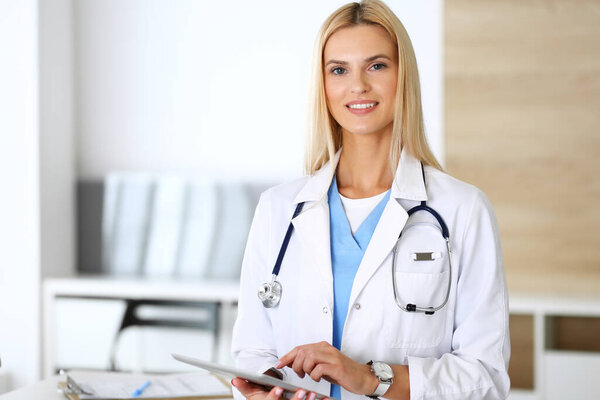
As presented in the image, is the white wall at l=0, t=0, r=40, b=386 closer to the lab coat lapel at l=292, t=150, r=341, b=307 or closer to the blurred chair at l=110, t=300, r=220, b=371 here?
the blurred chair at l=110, t=300, r=220, b=371

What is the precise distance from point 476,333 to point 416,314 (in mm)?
144

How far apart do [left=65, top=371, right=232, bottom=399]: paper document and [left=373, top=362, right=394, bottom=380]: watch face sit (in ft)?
2.46

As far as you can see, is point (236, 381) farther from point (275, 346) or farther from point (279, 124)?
point (279, 124)

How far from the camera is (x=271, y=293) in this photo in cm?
182

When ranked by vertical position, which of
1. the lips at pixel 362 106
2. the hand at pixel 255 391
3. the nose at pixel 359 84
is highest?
the nose at pixel 359 84

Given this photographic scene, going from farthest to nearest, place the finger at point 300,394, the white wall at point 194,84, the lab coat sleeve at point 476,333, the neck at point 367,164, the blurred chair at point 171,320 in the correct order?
the white wall at point 194,84, the blurred chair at point 171,320, the neck at point 367,164, the lab coat sleeve at point 476,333, the finger at point 300,394

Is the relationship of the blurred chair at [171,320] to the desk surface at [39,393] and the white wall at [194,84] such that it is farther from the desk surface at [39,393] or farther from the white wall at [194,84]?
the desk surface at [39,393]

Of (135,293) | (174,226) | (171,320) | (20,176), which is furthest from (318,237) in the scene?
(20,176)

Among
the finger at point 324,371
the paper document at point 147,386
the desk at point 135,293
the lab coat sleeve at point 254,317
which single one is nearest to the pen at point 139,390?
the paper document at point 147,386

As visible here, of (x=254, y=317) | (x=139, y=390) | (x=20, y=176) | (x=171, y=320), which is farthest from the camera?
(x=20, y=176)

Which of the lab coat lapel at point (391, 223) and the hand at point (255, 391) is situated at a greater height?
the lab coat lapel at point (391, 223)

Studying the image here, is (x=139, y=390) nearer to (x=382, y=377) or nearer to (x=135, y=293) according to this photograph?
(x=382, y=377)

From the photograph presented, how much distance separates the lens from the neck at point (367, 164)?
1890 mm

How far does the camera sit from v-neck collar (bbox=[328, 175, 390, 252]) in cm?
181
